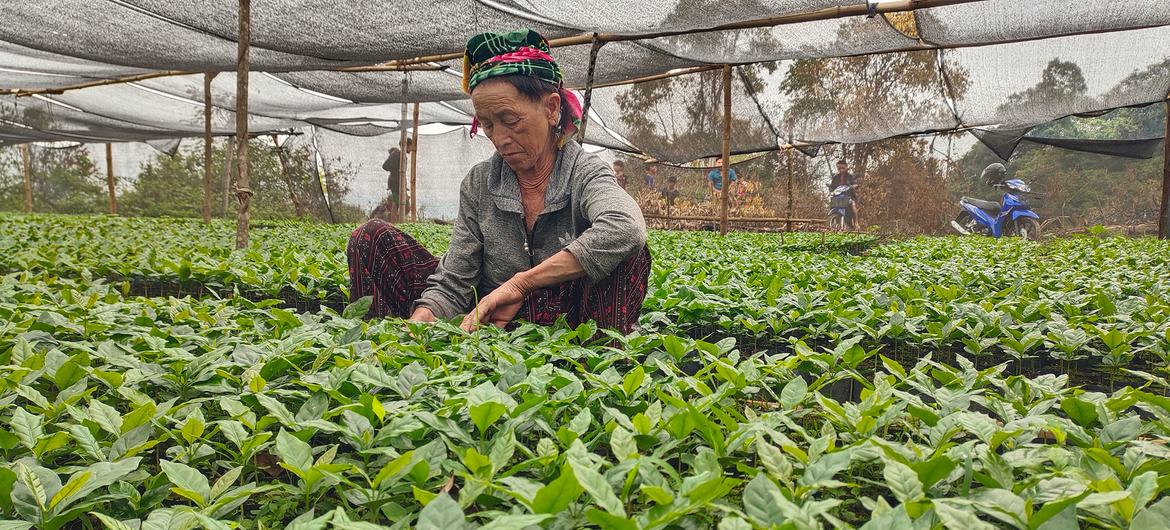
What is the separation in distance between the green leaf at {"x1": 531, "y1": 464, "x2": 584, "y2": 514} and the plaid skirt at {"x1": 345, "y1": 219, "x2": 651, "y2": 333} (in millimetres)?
1388

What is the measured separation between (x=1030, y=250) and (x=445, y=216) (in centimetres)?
1199

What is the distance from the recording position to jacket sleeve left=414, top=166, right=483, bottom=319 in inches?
89.7

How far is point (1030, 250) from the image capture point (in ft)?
22.5

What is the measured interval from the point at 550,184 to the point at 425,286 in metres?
0.61

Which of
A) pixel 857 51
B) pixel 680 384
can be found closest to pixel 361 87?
pixel 857 51

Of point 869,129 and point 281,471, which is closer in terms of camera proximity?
point 281,471

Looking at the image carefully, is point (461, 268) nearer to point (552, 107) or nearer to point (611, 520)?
point (552, 107)

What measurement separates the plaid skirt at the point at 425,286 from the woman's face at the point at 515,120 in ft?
1.46

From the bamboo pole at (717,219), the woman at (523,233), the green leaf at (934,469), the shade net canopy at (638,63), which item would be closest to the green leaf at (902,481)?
the green leaf at (934,469)

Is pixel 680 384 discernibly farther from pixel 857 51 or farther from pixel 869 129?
pixel 869 129

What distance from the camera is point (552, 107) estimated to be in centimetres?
225

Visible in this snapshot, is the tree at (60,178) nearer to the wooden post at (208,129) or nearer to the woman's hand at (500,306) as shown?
the wooden post at (208,129)

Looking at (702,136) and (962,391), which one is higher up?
(702,136)

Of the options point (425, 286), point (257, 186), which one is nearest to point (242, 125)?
point (425, 286)
